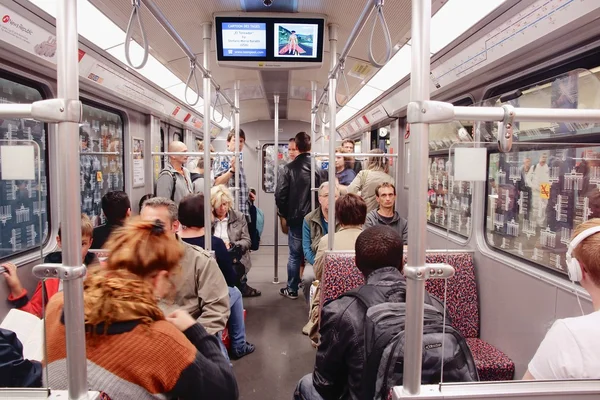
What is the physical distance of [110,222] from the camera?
3.25m

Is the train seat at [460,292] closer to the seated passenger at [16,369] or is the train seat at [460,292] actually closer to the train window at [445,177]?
the train window at [445,177]

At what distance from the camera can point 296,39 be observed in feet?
11.4

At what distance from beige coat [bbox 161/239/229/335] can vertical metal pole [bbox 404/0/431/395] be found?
1422 millimetres

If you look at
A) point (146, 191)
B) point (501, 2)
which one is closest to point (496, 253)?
point (501, 2)

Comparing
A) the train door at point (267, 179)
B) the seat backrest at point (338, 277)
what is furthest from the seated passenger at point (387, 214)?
the train door at point (267, 179)

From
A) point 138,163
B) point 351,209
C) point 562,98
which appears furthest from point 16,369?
point 138,163

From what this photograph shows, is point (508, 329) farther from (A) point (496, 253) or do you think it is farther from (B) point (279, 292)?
(B) point (279, 292)

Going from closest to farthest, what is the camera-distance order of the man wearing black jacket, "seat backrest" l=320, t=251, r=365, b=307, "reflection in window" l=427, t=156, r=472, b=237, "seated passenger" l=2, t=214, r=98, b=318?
"seated passenger" l=2, t=214, r=98, b=318, "reflection in window" l=427, t=156, r=472, b=237, "seat backrest" l=320, t=251, r=365, b=307, the man wearing black jacket

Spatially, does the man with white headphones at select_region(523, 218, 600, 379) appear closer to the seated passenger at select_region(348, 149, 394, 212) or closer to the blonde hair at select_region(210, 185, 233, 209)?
the blonde hair at select_region(210, 185, 233, 209)

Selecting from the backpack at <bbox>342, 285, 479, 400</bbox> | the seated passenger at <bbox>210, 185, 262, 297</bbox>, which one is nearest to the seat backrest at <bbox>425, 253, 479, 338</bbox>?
the backpack at <bbox>342, 285, 479, 400</bbox>

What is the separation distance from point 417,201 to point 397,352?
0.55 meters

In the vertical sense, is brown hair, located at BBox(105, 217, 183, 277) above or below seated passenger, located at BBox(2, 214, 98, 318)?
above

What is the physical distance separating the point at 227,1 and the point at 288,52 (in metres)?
0.61

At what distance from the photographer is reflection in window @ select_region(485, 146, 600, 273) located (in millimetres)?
2146
